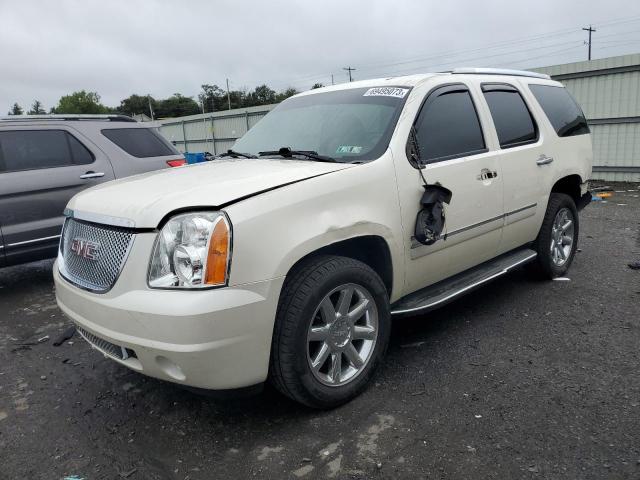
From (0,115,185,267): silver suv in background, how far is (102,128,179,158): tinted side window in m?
0.01

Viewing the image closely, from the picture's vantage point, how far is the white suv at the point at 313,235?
2.32 meters

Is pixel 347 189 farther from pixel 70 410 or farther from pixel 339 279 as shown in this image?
pixel 70 410

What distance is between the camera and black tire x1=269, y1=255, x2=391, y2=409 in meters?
2.49

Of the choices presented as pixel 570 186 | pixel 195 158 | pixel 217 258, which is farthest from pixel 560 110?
pixel 195 158

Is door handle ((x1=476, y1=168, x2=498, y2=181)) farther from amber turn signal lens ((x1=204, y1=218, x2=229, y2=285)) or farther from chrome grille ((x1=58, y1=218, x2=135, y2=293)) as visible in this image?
chrome grille ((x1=58, y1=218, x2=135, y2=293))

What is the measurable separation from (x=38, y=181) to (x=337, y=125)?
3.56 m

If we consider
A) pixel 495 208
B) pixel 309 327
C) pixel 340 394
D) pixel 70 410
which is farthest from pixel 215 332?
pixel 495 208

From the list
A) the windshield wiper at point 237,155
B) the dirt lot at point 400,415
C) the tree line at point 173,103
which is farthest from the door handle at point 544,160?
the tree line at point 173,103

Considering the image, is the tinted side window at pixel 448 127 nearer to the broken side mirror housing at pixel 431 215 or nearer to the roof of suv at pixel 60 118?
the broken side mirror housing at pixel 431 215

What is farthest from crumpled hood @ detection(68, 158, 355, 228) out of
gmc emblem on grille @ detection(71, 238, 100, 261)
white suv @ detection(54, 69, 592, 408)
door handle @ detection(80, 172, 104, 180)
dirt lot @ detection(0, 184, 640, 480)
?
door handle @ detection(80, 172, 104, 180)

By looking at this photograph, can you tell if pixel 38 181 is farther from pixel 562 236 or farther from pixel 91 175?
pixel 562 236

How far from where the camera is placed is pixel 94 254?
2668mm

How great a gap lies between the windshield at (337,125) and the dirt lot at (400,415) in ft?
4.74

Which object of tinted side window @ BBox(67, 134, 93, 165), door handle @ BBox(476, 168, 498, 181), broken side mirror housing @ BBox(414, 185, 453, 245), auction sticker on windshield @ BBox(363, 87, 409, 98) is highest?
auction sticker on windshield @ BBox(363, 87, 409, 98)
